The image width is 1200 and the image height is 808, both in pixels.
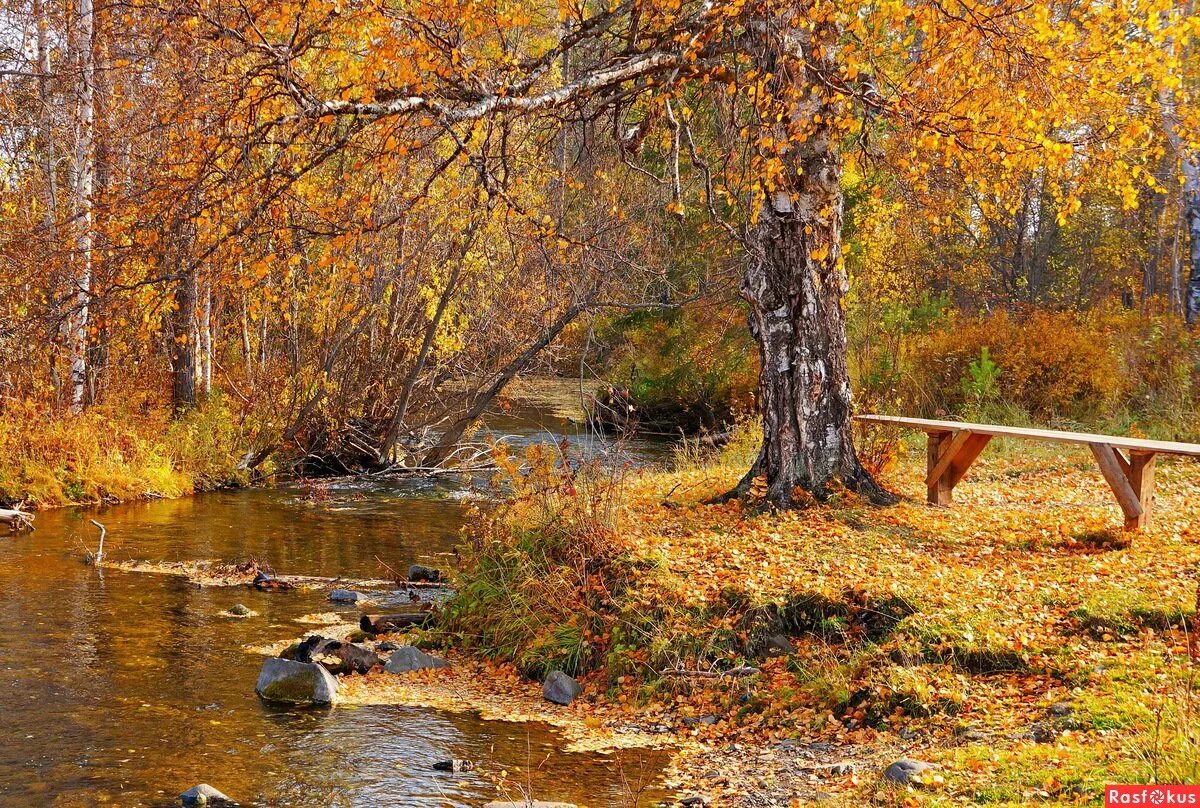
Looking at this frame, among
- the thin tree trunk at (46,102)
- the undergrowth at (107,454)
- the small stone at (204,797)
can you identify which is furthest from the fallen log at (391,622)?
the thin tree trunk at (46,102)

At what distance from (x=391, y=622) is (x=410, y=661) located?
0.94 m

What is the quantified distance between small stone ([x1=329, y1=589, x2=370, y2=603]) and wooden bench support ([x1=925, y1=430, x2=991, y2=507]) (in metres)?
5.08

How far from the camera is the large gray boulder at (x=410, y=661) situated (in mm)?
7480

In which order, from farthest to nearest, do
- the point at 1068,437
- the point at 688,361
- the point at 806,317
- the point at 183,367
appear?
the point at 688,361 → the point at 183,367 → the point at 806,317 → the point at 1068,437

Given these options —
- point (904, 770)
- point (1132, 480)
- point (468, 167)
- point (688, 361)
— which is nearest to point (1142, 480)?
point (1132, 480)

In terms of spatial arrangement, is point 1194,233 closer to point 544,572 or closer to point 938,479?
point 938,479

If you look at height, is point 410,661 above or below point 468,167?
below

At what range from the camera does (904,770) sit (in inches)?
191

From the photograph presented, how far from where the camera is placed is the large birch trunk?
905 centimetres

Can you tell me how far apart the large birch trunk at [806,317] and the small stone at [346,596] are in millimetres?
3645

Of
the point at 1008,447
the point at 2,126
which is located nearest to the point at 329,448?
the point at 2,126

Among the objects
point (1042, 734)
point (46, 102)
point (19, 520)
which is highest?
point (46, 102)

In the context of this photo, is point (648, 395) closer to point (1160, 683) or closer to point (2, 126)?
point (2, 126)

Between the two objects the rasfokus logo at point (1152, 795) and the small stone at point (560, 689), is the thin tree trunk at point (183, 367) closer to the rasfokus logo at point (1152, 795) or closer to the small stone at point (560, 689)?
the small stone at point (560, 689)
